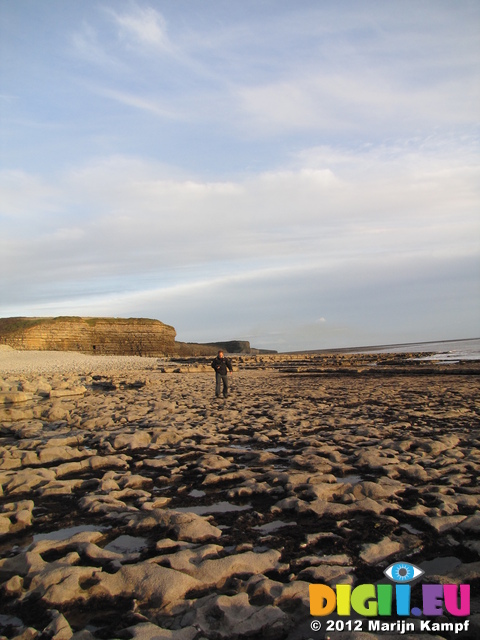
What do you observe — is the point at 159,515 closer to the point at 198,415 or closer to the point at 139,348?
the point at 198,415

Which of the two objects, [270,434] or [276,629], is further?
[270,434]

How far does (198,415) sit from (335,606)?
8.23 m

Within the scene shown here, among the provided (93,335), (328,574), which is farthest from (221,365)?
(93,335)

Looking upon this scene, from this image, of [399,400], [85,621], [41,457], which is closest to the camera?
[85,621]

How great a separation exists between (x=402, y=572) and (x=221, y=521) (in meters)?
1.87

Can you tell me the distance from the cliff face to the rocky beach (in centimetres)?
5337

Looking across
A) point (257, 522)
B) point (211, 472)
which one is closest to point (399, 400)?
point (211, 472)

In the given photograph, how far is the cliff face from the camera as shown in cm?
5791

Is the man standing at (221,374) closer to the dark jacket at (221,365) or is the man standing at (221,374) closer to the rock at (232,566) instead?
the dark jacket at (221,365)

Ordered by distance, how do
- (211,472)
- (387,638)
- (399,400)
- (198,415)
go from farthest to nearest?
(399,400)
(198,415)
(211,472)
(387,638)

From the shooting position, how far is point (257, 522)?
4.53 m

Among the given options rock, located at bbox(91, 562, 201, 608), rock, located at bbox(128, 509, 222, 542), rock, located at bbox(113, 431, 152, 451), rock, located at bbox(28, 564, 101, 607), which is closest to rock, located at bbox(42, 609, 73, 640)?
rock, located at bbox(28, 564, 101, 607)

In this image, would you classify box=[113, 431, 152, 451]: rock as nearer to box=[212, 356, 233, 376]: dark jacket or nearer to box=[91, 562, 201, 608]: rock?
box=[91, 562, 201, 608]: rock

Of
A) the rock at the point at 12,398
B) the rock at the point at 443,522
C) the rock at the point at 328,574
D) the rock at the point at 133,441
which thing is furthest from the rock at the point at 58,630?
the rock at the point at 12,398
